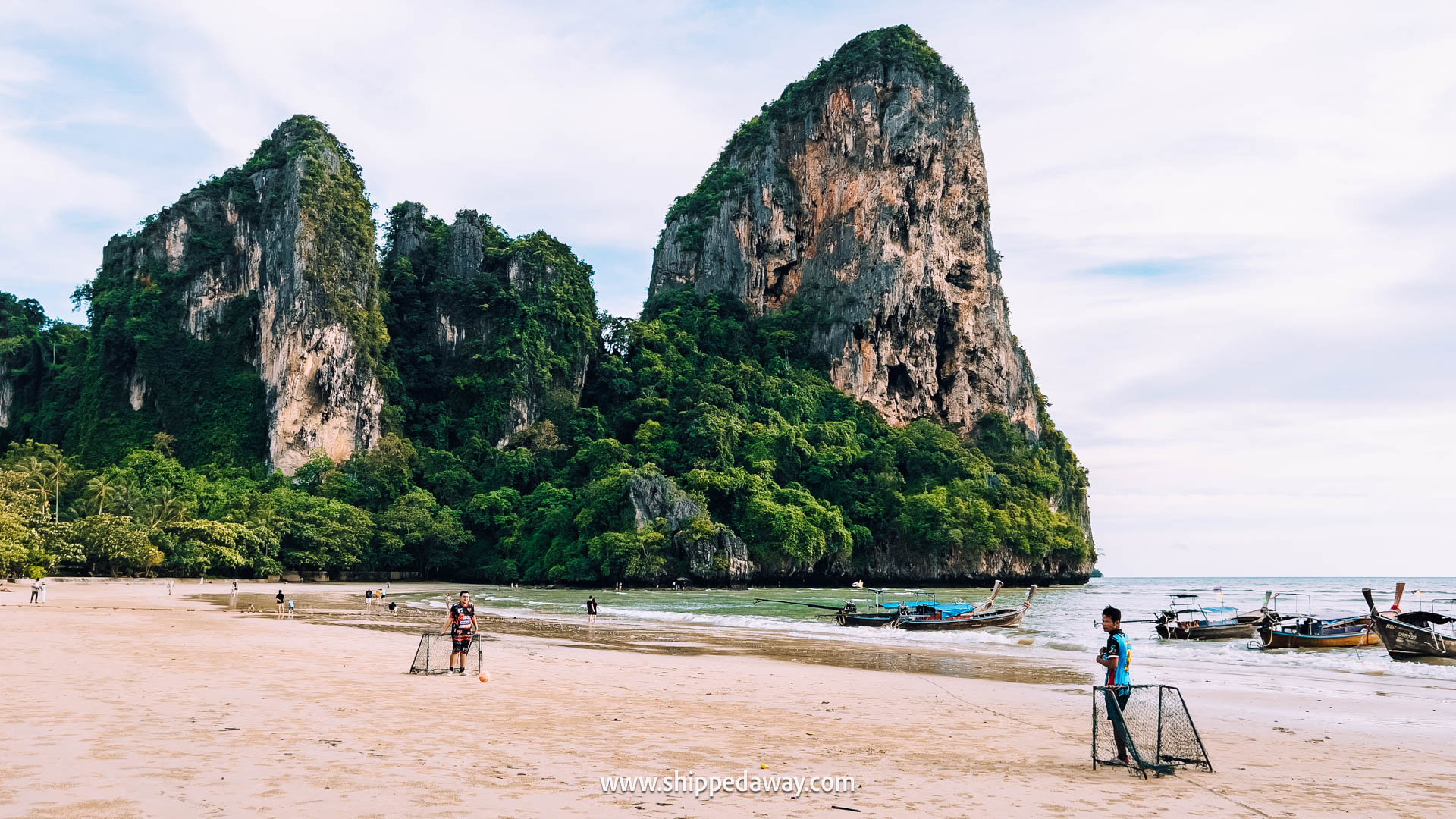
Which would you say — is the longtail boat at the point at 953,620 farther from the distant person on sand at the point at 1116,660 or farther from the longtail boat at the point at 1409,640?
the distant person on sand at the point at 1116,660

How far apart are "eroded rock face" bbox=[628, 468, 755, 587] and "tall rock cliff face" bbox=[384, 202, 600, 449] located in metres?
23.9

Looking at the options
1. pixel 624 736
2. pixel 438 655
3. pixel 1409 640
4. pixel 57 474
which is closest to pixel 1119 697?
pixel 624 736

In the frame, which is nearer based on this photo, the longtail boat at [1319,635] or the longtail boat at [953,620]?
the longtail boat at [1319,635]

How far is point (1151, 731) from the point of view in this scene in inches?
352

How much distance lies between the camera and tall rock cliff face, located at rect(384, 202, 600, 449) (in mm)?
86312

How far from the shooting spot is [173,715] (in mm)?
9516

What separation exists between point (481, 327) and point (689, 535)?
39.1m

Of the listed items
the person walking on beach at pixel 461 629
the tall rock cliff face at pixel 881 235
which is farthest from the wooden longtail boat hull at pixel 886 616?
the tall rock cliff face at pixel 881 235

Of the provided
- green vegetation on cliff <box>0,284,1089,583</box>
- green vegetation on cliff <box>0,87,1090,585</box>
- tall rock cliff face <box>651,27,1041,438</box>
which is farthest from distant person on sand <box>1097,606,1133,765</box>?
tall rock cliff face <box>651,27,1041,438</box>

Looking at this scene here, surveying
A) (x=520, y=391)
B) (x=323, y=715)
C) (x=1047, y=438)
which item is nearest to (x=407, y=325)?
(x=520, y=391)

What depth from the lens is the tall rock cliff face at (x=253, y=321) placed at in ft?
260

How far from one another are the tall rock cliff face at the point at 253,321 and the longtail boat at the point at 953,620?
62934mm

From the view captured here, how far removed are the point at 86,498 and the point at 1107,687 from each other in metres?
67.7

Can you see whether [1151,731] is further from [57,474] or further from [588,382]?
[588,382]
